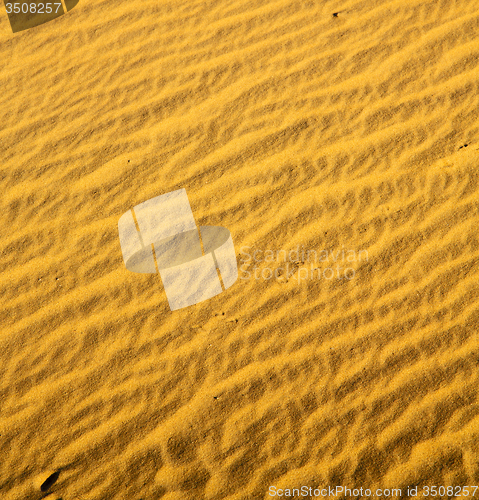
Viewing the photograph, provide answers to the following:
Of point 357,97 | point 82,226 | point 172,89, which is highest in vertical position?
point 172,89

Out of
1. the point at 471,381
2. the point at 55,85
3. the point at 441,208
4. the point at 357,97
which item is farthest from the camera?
the point at 55,85

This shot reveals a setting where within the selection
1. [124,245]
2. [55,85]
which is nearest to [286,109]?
[124,245]

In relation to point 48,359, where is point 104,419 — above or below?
below

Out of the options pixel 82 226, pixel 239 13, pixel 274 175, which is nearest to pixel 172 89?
pixel 239 13

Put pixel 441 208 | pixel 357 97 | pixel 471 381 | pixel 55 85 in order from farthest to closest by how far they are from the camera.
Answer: pixel 55 85 < pixel 357 97 < pixel 441 208 < pixel 471 381

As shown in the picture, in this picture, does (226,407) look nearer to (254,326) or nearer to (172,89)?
(254,326)

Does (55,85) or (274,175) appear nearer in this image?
(274,175)
